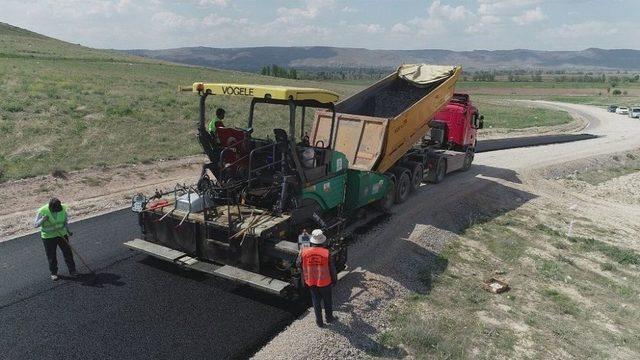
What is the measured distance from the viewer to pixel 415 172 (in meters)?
14.3

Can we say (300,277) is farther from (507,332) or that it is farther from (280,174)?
A: (507,332)

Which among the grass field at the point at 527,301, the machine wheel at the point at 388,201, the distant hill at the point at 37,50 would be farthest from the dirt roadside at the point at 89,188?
the distant hill at the point at 37,50

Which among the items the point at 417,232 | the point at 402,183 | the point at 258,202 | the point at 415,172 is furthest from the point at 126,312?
the point at 415,172

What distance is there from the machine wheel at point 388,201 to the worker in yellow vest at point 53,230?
24.0 feet

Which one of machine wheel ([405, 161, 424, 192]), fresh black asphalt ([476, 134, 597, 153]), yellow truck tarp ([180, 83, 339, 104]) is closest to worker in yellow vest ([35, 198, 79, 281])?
yellow truck tarp ([180, 83, 339, 104])

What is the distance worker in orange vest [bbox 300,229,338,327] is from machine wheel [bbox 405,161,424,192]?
782cm

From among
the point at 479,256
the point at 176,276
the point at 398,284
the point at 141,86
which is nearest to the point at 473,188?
the point at 479,256

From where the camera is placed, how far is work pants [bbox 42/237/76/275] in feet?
26.5

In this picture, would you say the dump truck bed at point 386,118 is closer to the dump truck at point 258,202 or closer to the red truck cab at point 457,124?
the dump truck at point 258,202

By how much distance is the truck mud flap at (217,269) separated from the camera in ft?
23.9

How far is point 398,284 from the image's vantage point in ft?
28.8

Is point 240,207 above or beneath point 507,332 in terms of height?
above

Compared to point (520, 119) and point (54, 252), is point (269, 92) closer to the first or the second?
point (54, 252)

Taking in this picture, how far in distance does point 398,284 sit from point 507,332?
199 centimetres
